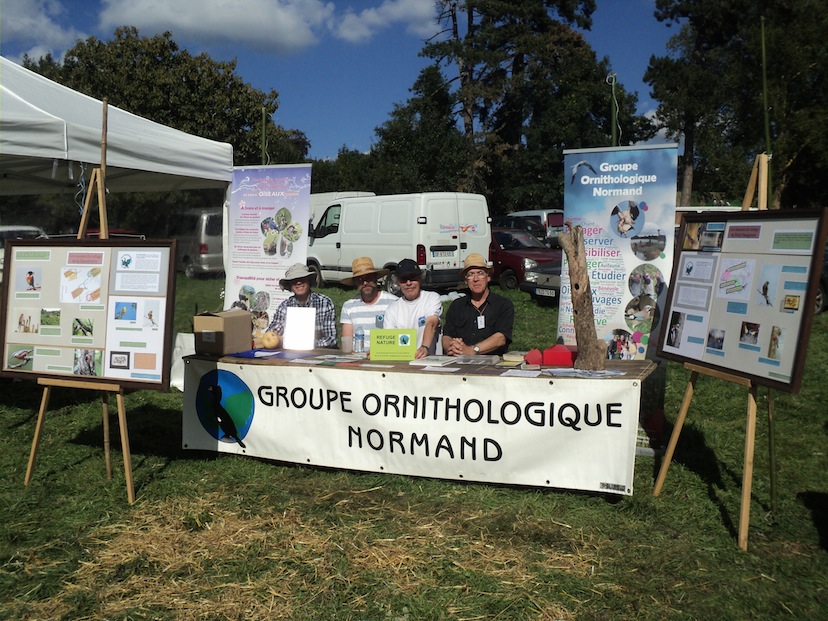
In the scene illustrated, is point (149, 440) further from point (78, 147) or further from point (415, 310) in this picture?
point (78, 147)

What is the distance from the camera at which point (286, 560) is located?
11.8ft

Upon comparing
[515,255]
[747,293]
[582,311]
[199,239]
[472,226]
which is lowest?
[582,311]

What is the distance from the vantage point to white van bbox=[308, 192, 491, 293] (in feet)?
47.0

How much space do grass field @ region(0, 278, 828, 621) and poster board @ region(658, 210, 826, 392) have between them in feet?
3.11

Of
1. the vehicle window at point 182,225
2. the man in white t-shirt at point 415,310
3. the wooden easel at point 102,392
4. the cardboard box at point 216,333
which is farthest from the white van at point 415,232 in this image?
the wooden easel at point 102,392

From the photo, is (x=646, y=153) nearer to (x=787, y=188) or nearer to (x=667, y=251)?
(x=667, y=251)

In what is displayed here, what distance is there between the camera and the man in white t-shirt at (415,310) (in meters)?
5.59

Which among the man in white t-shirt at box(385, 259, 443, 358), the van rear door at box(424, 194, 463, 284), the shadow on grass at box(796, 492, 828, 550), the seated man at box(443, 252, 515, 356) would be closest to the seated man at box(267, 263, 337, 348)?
the man in white t-shirt at box(385, 259, 443, 358)

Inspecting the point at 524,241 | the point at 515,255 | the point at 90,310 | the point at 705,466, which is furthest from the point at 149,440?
the point at 524,241

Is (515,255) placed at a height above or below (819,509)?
above

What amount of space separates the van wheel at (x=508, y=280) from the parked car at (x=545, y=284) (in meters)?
1.08

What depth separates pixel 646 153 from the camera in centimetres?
537

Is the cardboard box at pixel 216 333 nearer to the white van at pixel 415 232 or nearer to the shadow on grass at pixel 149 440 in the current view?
the shadow on grass at pixel 149 440

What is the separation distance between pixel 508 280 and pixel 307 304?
374 inches
